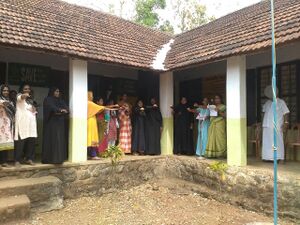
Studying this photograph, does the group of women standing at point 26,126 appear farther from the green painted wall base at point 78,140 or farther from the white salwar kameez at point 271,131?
the white salwar kameez at point 271,131

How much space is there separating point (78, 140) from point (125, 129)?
1839 mm

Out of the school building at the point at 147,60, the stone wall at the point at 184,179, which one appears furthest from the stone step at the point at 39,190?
the school building at the point at 147,60

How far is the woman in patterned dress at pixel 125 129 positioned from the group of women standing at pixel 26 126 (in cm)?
202

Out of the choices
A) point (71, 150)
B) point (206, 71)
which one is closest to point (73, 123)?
point (71, 150)

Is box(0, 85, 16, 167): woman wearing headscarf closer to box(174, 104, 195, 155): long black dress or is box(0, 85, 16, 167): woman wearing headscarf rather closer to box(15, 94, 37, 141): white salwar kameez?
box(15, 94, 37, 141): white salwar kameez

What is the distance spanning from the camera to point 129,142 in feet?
30.1

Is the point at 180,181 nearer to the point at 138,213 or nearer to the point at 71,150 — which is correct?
the point at 138,213

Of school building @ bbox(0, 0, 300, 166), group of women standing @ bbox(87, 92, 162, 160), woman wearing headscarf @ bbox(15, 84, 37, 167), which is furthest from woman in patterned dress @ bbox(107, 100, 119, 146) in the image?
woman wearing headscarf @ bbox(15, 84, 37, 167)

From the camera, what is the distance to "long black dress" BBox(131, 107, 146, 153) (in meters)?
9.31

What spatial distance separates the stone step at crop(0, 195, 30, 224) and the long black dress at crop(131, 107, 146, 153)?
156 inches

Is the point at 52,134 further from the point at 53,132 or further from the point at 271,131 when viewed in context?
the point at 271,131

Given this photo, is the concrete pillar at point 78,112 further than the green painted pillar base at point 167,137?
Result: No

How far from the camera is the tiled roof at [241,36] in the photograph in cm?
650

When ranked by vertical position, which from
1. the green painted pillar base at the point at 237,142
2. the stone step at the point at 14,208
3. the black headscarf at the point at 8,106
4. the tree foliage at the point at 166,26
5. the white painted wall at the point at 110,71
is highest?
the tree foliage at the point at 166,26
